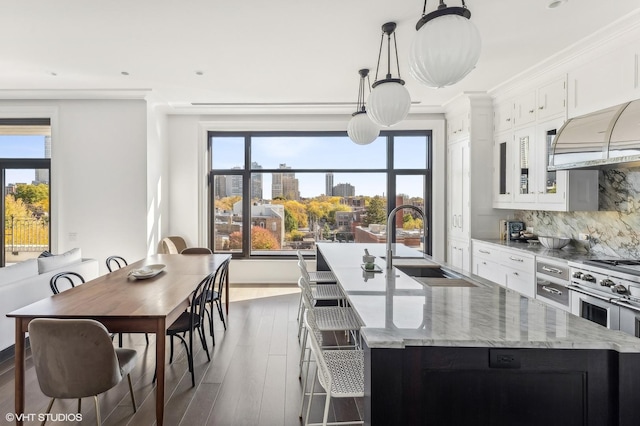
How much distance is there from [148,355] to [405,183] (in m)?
4.62

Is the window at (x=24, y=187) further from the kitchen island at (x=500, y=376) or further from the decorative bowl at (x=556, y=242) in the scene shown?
the decorative bowl at (x=556, y=242)

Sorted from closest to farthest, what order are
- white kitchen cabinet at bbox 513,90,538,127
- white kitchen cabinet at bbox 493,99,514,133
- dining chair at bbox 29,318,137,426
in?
dining chair at bbox 29,318,137,426 < white kitchen cabinet at bbox 513,90,538,127 < white kitchen cabinet at bbox 493,99,514,133

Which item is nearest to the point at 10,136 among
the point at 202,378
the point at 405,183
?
the point at 202,378

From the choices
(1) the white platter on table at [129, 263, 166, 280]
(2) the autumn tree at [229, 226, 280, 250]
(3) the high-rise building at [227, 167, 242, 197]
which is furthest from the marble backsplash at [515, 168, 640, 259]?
(3) the high-rise building at [227, 167, 242, 197]

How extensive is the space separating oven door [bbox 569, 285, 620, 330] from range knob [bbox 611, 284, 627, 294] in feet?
0.35

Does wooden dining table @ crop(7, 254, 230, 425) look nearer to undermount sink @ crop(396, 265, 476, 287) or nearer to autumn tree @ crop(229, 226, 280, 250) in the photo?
undermount sink @ crop(396, 265, 476, 287)

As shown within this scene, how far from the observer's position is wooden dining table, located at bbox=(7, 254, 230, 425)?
6.88ft

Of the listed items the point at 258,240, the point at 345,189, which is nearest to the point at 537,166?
the point at 345,189

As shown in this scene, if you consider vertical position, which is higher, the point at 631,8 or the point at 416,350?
the point at 631,8

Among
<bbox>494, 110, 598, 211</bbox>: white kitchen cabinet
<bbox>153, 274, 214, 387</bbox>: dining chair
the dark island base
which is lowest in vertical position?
<bbox>153, 274, 214, 387</bbox>: dining chair

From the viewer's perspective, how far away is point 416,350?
129 cm

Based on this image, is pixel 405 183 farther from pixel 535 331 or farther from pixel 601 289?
pixel 535 331

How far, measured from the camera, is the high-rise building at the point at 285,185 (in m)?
6.10

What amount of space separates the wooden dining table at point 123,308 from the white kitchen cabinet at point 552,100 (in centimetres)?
406
